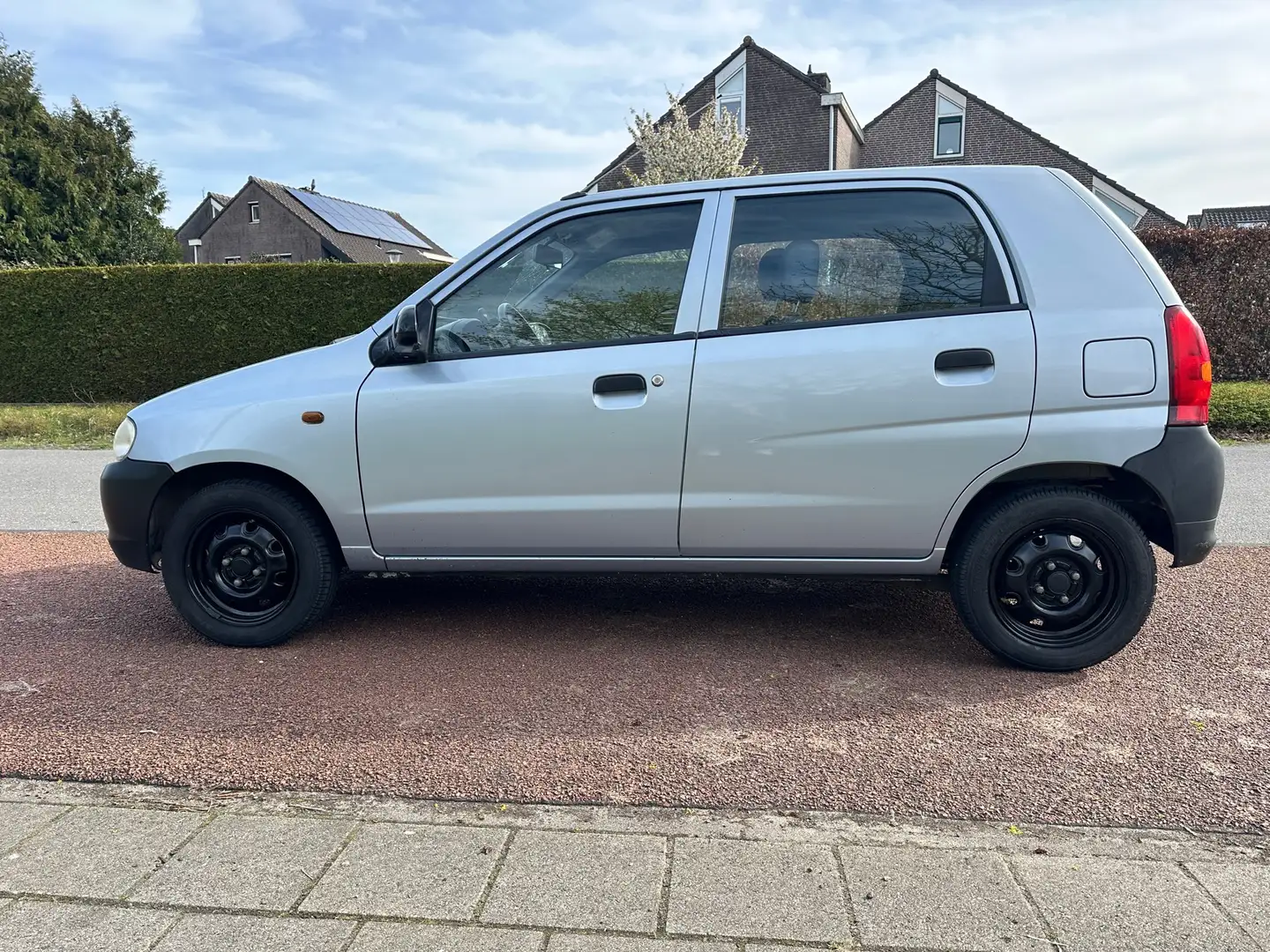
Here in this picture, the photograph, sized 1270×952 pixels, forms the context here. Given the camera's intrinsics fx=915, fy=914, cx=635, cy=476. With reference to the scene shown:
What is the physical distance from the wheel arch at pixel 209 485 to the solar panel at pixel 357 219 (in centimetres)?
4340

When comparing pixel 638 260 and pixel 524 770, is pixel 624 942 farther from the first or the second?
pixel 638 260

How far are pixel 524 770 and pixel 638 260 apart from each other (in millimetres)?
2113

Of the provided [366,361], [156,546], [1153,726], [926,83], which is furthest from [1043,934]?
[926,83]

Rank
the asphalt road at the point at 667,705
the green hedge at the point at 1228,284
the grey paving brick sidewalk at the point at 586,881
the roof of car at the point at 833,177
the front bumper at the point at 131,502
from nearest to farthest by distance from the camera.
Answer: the grey paving brick sidewalk at the point at 586,881, the asphalt road at the point at 667,705, the roof of car at the point at 833,177, the front bumper at the point at 131,502, the green hedge at the point at 1228,284

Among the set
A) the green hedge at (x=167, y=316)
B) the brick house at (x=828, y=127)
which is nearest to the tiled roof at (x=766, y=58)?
the brick house at (x=828, y=127)

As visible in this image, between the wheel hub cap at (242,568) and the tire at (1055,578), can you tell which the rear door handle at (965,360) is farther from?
the wheel hub cap at (242,568)

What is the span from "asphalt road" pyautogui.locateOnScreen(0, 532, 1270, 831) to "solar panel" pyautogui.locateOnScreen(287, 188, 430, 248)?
142ft

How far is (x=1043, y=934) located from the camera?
217 cm

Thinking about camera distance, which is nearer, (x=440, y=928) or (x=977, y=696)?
(x=440, y=928)

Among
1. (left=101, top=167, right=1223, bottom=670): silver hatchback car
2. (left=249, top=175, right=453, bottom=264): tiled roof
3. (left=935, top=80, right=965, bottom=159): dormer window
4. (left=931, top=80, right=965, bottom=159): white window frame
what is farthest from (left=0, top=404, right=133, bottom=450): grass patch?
(left=249, top=175, right=453, bottom=264): tiled roof

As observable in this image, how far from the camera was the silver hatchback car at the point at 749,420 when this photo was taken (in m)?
3.50

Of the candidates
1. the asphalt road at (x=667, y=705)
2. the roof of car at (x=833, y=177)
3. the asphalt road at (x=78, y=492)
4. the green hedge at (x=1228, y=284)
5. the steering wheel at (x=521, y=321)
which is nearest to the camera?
the asphalt road at (x=667, y=705)

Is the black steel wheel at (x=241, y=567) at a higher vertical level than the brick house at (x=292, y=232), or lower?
lower

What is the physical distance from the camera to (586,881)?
93.7 inches
